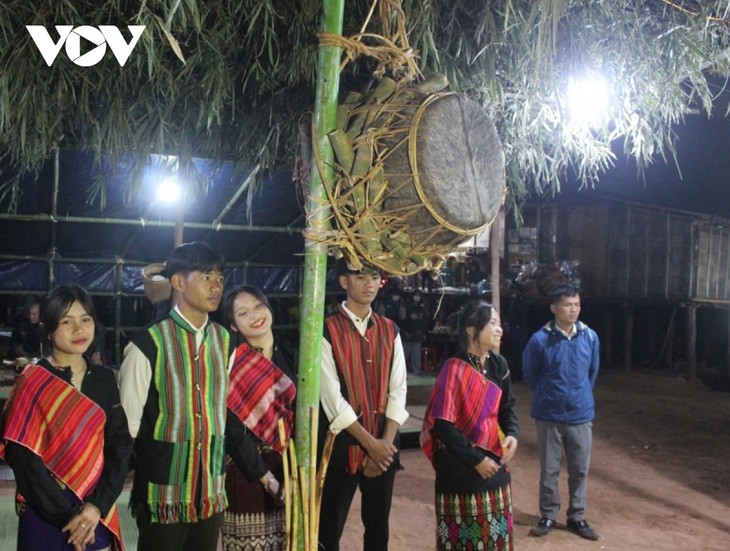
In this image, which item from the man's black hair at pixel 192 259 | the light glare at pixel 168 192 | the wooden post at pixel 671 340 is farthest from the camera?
the wooden post at pixel 671 340

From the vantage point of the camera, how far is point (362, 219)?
1.97 meters

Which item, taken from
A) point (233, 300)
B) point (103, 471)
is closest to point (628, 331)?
point (233, 300)

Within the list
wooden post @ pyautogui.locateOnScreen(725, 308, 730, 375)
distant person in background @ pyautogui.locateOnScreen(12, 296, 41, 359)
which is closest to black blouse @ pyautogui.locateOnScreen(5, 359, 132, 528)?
distant person in background @ pyautogui.locateOnScreen(12, 296, 41, 359)

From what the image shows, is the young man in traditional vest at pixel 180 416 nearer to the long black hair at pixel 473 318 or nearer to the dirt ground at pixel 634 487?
the long black hair at pixel 473 318

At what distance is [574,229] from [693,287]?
9.40 feet

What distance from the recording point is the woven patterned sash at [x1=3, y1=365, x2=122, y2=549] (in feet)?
8.04

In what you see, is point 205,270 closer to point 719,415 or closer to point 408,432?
point 408,432

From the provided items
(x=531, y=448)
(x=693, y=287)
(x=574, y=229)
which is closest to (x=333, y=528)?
(x=531, y=448)

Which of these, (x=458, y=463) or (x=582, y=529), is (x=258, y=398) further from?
(x=582, y=529)

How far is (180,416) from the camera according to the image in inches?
102

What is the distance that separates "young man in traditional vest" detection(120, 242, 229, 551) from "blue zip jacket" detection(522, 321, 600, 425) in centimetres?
288

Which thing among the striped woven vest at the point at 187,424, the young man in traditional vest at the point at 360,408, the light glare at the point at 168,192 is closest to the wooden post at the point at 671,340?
the light glare at the point at 168,192

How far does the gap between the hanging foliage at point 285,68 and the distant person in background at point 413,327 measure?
266 inches

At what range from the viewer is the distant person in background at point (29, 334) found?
25.6ft
